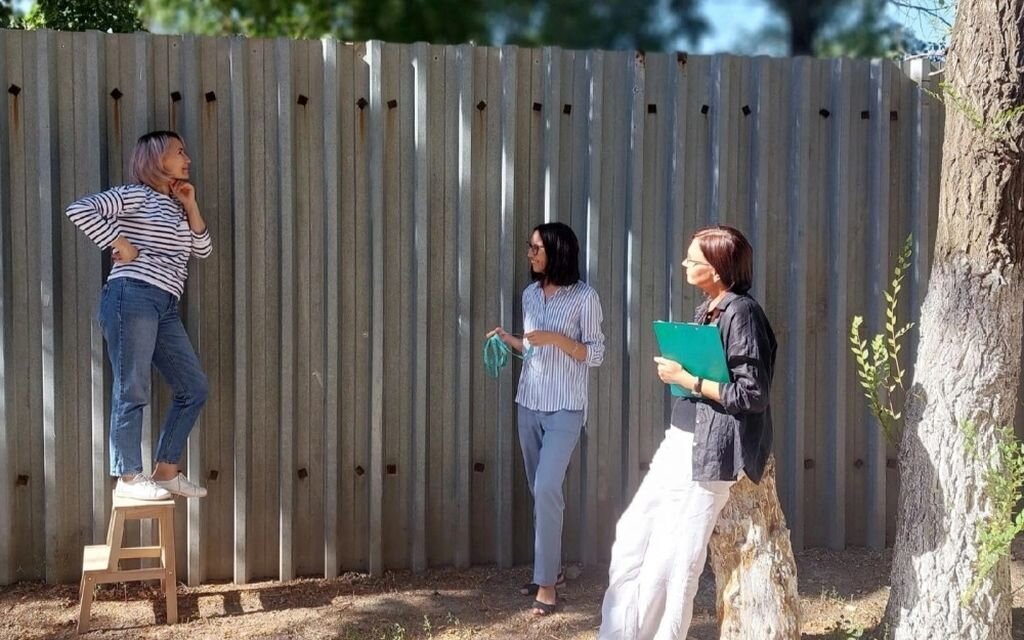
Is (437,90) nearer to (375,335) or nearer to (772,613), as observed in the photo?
(375,335)

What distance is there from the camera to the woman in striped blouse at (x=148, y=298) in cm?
486

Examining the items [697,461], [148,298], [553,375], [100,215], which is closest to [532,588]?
[553,375]

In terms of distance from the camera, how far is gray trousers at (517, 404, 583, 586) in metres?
5.02

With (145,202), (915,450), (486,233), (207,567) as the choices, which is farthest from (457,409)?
(915,450)

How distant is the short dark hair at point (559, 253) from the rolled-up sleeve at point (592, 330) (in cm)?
13

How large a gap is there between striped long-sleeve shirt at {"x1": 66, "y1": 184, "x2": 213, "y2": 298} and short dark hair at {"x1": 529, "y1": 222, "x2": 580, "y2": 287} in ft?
5.32

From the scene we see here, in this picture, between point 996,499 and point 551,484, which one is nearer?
point 996,499

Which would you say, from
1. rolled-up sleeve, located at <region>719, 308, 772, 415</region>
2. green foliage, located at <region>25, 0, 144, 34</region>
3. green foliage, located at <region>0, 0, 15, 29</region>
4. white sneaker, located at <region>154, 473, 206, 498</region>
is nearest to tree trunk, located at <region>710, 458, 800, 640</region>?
rolled-up sleeve, located at <region>719, 308, 772, 415</region>

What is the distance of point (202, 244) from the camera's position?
201 inches

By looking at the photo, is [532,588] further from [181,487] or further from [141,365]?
[141,365]

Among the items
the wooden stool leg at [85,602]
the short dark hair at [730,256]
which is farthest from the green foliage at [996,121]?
the wooden stool leg at [85,602]

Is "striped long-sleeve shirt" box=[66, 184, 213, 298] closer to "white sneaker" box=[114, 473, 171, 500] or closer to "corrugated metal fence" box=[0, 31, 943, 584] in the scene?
"corrugated metal fence" box=[0, 31, 943, 584]

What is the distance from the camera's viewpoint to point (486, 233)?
559 cm

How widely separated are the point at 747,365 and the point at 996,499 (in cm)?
122
